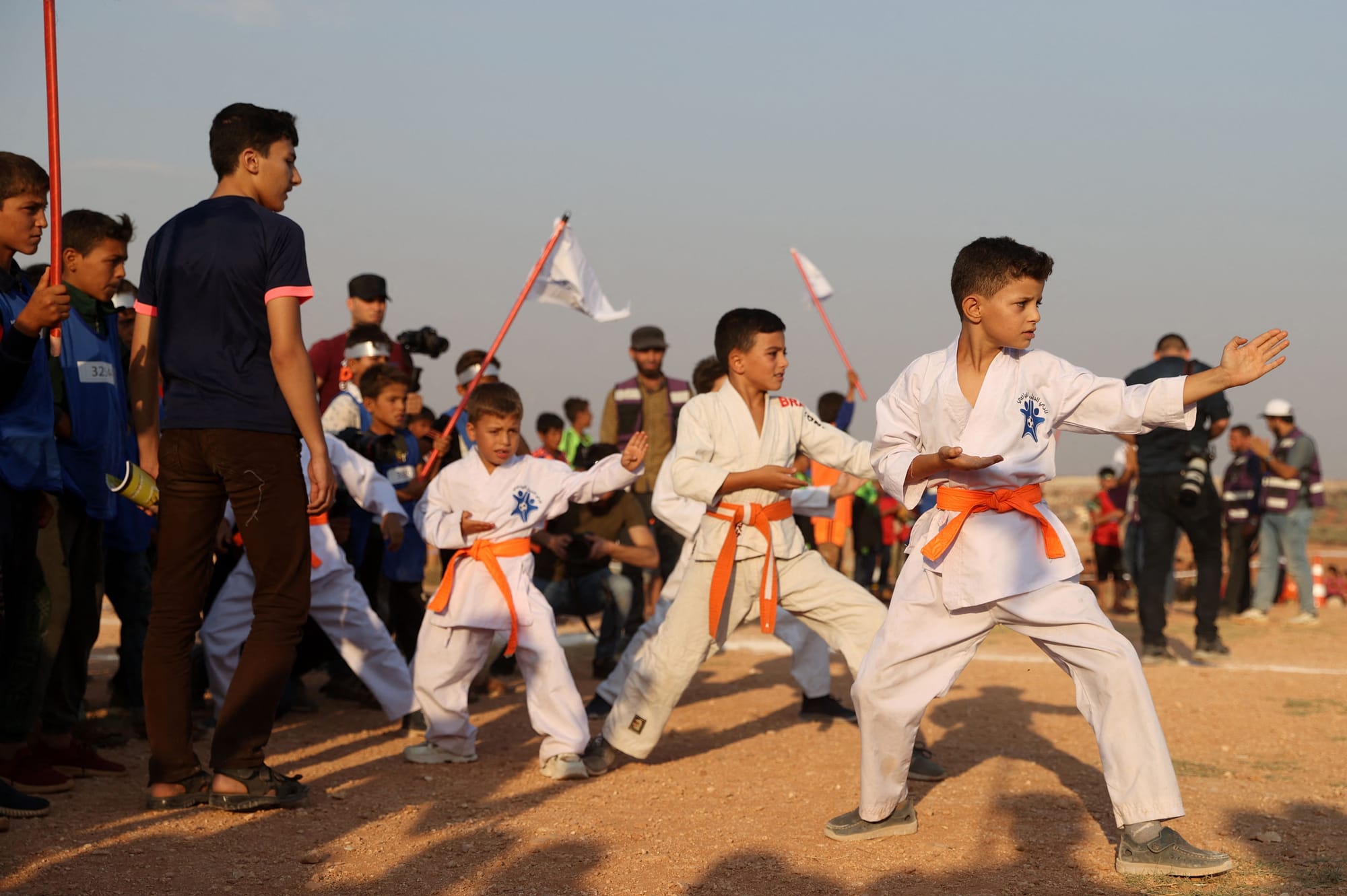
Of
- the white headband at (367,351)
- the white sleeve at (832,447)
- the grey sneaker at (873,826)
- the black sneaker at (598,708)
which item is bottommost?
the black sneaker at (598,708)

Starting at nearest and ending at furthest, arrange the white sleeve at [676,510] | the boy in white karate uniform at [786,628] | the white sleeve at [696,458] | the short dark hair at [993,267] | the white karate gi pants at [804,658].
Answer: the short dark hair at [993,267]
the white sleeve at [696,458]
the boy in white karate uniform at [786,628]
the white sleeve at [676,510]
the white karate gi pants at [804,658]

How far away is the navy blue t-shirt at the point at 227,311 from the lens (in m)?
4.46

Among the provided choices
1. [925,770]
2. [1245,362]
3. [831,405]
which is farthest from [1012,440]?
[831,405]

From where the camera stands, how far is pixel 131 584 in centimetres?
585

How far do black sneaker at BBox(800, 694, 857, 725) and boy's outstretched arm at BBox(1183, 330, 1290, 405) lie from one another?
3.40 metres

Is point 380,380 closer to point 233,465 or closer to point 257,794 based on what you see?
point 233,465

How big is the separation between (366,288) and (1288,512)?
9.50 metres

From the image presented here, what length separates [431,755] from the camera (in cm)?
566

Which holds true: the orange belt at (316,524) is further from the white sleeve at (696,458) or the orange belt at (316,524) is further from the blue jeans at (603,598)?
the blue jeans at (603,598)

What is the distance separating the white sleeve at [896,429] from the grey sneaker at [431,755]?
2.49 metres

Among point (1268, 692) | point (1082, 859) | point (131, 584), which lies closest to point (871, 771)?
point (1082, 859)

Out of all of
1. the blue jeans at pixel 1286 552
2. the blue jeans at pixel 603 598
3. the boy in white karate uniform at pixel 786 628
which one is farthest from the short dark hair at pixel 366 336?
the blue jeans at pixel 1286 552

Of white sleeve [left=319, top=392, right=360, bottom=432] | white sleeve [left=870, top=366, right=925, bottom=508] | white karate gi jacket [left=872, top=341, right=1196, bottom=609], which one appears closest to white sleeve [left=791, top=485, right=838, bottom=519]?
white sleeve [left=870, top=366, right=925, bottom=508]

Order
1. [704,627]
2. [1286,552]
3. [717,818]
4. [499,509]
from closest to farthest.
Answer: [717,818], [704,627], [499,509], [1286,552]
